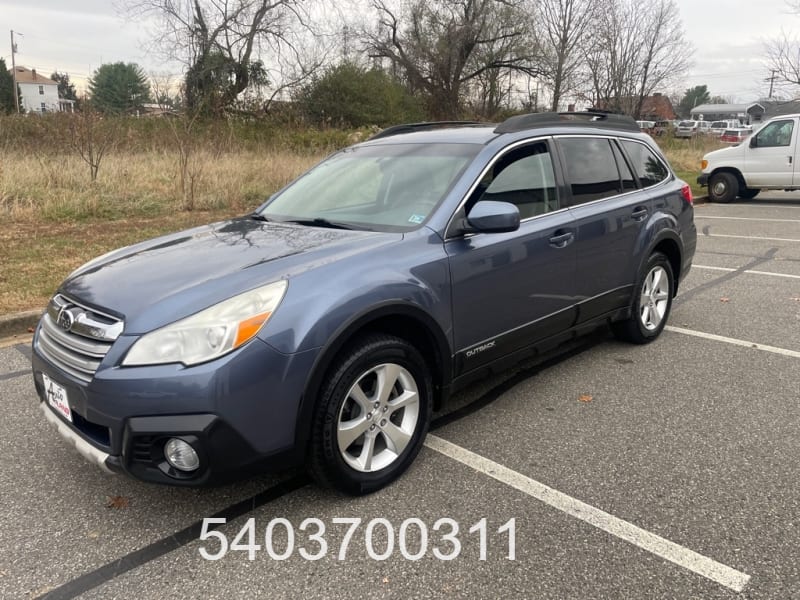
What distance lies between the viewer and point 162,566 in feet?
7.79

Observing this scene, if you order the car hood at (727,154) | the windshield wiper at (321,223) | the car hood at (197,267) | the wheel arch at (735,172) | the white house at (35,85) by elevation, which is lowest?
the car hood at (197,267)

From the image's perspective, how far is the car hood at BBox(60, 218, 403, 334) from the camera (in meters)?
2.46

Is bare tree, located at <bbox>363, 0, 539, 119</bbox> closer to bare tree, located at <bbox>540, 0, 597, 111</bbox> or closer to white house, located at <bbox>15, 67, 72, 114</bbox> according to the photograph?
bare tree, located at <bbox>540, 0, 597, 111</bbox>

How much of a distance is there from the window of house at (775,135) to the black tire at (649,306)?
10.9 meters

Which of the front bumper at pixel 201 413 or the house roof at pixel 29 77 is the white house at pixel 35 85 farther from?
the front bumper at pixel 201 413

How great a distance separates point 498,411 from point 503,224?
1.25 meters

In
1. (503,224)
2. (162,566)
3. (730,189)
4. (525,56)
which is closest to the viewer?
(162,566)

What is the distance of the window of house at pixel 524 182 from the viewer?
344 centimetres

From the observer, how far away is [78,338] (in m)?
2.58

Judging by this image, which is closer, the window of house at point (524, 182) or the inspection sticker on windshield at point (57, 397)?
the inspection sticker on windshield at point (57, 397)

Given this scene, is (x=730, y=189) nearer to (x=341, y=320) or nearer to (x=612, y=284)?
(x=612, y=284)

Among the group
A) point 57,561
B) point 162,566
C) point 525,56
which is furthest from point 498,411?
point 525,56

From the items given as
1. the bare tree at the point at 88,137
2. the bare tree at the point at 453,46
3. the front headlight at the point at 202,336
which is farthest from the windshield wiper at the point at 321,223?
the bare tree at the point at 453,46

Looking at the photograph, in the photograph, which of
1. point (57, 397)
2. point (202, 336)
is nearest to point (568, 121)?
point (202, 336)
